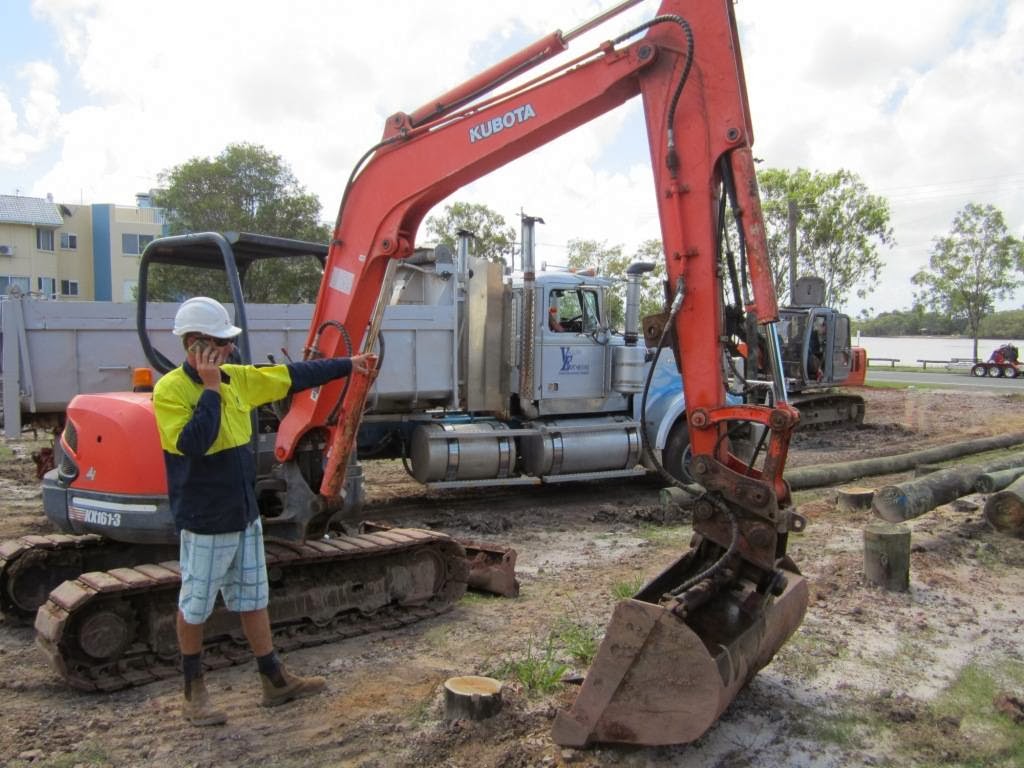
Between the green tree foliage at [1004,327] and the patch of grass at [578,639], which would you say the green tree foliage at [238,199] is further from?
the green tree foliage at [1004,327]

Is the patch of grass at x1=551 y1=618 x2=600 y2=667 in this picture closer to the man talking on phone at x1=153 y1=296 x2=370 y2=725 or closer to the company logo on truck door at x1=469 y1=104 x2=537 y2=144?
the man talking on phone at x1=153 y1=296 x2=370 y2=725

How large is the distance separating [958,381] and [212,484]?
33.6 metres

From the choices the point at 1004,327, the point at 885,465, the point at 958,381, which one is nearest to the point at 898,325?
the point at 1004,327

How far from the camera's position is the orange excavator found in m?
3.68

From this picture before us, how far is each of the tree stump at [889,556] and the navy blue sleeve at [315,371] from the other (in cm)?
394

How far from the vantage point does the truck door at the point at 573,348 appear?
390 inches

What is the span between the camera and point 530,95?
15.3ft

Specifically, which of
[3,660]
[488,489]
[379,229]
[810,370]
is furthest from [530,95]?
[810,370]

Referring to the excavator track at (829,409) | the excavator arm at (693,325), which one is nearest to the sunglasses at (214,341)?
the excavator arm at (693,325)

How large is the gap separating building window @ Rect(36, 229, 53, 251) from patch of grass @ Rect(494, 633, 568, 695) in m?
48.7

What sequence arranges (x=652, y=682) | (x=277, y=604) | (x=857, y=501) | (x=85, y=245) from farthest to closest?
(x=85, y=245)
(x=857, y=501)
(x=277, y=604)
(x=652, y=682)

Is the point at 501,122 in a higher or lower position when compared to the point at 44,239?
lower

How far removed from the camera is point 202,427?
12.4ft

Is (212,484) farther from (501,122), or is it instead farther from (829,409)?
(829,409)
